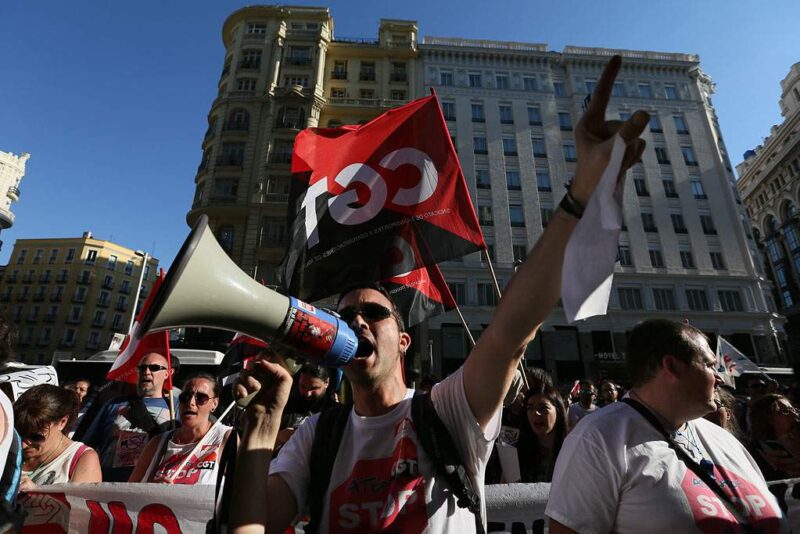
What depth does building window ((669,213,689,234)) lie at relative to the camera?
29922 millimetres

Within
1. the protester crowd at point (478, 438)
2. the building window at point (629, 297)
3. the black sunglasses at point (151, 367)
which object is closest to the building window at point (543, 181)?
the building window at point (629, 297)

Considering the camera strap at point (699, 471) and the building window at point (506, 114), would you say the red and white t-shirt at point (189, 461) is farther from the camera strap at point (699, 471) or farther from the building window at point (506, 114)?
the building window at point (506, 114)

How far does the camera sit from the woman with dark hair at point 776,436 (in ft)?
10.4

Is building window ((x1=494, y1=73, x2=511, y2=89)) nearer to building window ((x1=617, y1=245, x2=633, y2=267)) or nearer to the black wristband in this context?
building window ((x1=617, y1=245, x2=633, y2=267))

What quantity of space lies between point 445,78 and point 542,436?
3492 cm

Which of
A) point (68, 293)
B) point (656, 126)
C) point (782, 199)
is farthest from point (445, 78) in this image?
point (68, 293)

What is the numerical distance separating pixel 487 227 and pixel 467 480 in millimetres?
28971

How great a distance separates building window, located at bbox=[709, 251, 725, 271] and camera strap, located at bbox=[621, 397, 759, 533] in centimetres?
3359

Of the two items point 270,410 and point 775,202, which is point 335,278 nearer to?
point 270,410

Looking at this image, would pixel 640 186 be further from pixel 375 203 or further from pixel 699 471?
pixel 699 471

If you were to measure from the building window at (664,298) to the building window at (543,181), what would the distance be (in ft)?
31.8

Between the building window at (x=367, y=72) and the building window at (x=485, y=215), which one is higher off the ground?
the building window at (x=367, y=72)

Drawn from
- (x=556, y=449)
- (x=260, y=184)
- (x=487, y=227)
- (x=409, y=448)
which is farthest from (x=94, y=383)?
(x=487, y=227)

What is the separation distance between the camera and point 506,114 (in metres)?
33.4
